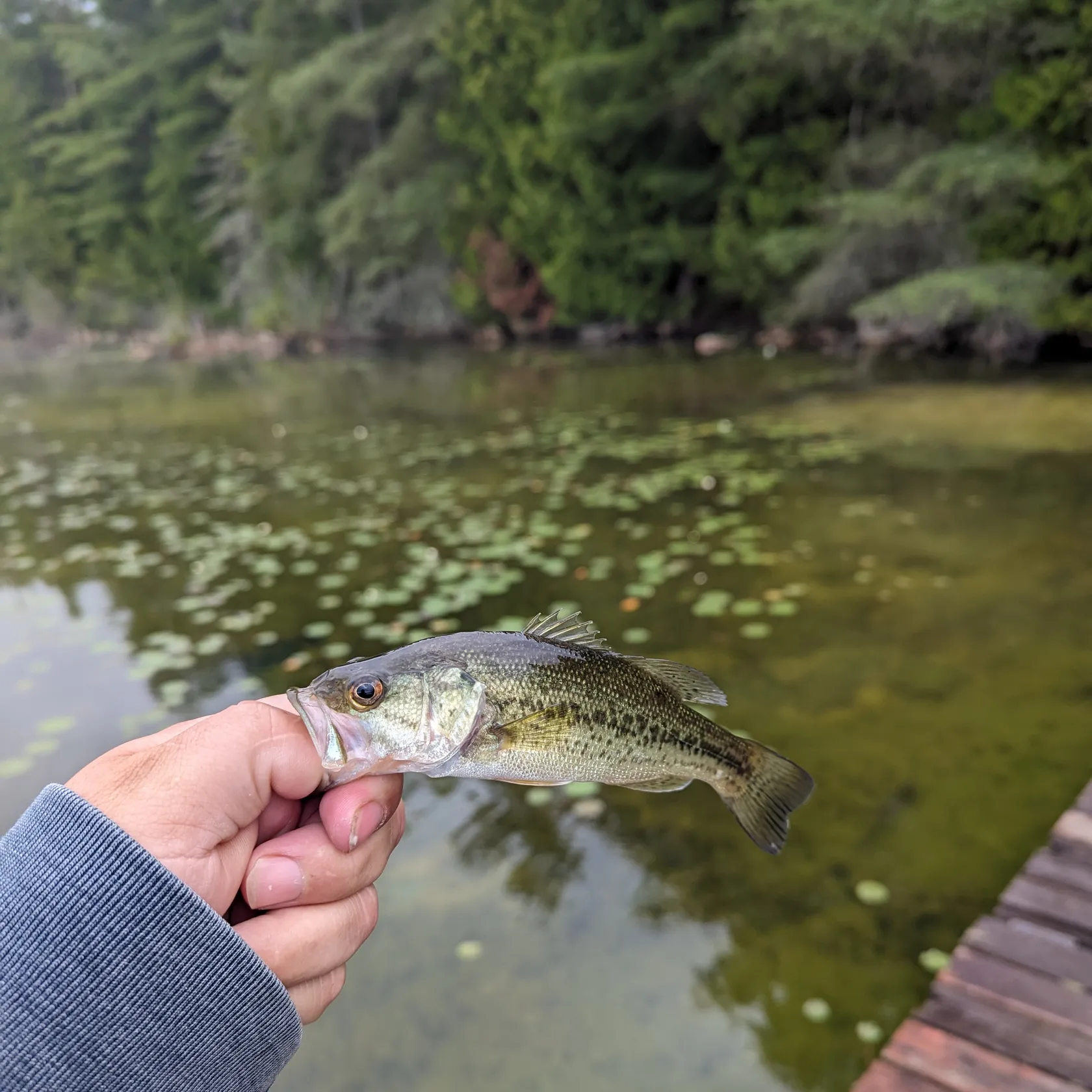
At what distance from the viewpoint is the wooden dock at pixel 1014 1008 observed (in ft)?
7.08

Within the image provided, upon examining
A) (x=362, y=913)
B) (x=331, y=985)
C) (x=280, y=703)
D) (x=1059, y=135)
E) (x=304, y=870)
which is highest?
(x=1059, y=135)

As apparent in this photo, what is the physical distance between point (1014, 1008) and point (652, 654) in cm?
265

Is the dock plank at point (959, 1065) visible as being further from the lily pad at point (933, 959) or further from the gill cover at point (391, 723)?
the gill cover at point (391, 723)

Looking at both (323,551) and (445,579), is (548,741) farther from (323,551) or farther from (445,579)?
(323,551)

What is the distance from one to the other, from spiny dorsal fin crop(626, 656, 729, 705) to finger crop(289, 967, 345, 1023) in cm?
78

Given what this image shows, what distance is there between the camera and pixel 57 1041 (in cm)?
107

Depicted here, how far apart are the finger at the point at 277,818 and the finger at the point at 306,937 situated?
0.42ft

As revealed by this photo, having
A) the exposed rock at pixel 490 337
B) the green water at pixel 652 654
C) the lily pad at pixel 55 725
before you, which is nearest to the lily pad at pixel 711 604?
the green water at pixel 652 654

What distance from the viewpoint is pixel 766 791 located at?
174 centimetres

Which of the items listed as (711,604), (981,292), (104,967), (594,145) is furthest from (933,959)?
(594,145)

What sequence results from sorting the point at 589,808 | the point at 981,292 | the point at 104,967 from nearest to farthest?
1. the point at 104,967
2. the point at 589,808
3. the point at 981,292

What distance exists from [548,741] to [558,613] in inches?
9.8

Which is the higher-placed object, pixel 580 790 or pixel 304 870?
pixel 304 870

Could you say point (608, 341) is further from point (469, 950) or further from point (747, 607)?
point (469, 950)
